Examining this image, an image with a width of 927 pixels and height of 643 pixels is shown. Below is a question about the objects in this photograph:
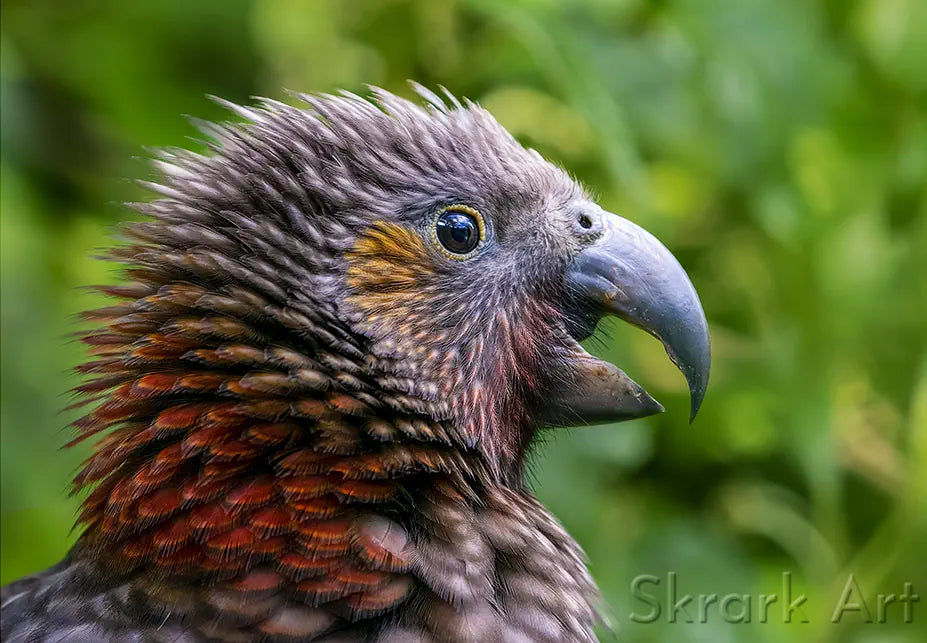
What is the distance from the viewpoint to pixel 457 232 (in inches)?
82.5

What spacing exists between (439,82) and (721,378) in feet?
3.94

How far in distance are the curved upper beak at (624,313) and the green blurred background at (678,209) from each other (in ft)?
0.95

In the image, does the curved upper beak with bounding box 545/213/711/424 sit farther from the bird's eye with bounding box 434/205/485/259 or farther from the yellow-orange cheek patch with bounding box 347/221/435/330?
the yellow-orange cheek patch with bounding box 347/221/435/330

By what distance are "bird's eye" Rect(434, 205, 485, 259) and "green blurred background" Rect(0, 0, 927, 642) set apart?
17.1 inches

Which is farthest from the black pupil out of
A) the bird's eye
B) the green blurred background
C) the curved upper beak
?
the green blurred background

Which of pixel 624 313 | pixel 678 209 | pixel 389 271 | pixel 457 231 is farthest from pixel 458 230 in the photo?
pixel 678 209

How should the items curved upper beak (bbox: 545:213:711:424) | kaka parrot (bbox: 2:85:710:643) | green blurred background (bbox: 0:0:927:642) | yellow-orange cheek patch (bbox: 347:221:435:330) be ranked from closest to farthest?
kaka parrot (bbox: 2:85:710:643)
yellow-orange cheek patch (bbox: 347:221:435:330)
curved upper beak (bbox: 545:213:711:424)
green blurred background (bbox: 0:0:927:642)

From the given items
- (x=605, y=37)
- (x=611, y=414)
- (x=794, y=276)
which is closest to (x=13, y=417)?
(x=611, y=414)

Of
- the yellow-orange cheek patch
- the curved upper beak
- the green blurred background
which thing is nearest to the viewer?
the yellow-orange cheek patch

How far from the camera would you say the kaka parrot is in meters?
1.76

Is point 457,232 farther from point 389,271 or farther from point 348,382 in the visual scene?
point 348,382

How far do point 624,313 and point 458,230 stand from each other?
0.38 metres

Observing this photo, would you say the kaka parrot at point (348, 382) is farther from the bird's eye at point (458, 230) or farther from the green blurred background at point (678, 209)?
the green blurred background at point (678, 209)

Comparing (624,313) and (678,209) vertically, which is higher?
(678,209)
